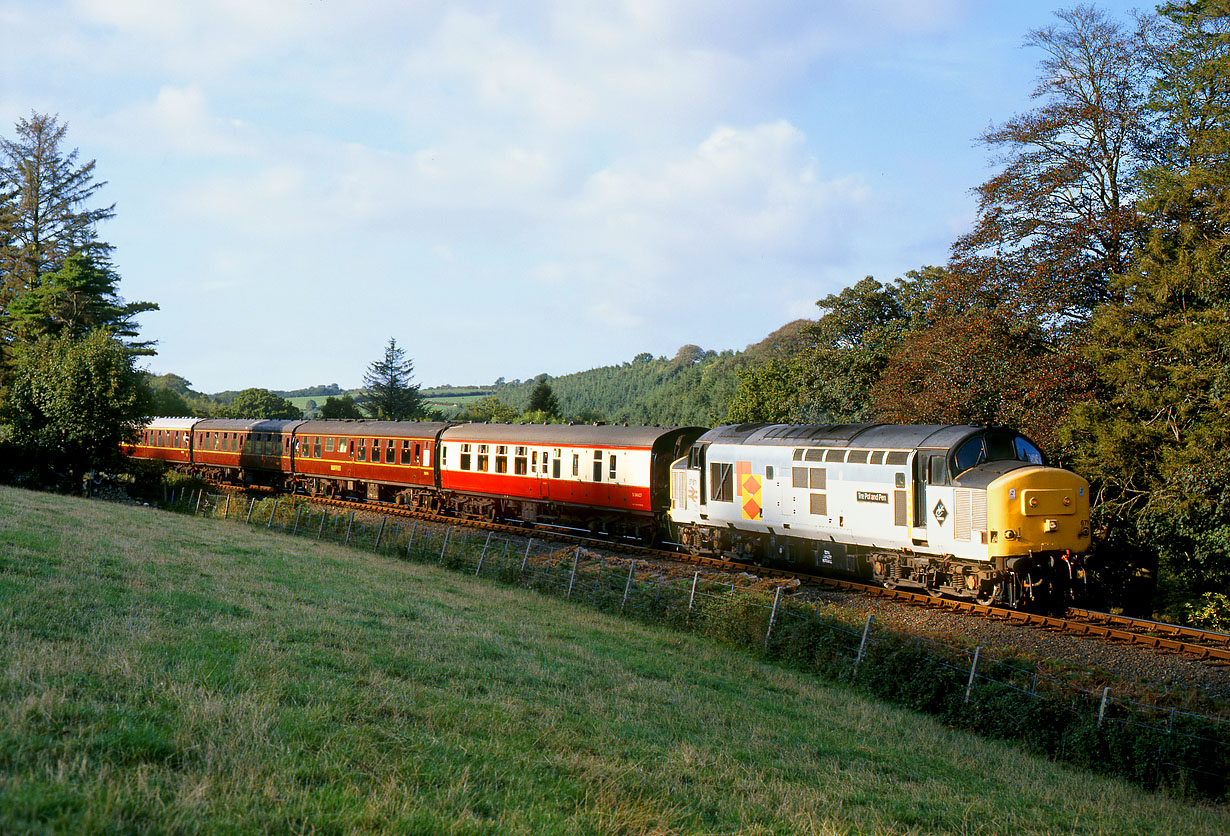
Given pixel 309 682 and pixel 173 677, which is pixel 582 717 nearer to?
pixel 309 682

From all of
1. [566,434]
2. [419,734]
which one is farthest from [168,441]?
[419,734]

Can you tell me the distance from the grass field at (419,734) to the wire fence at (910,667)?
922 millimetres

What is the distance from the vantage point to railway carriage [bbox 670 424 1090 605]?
54.3ft

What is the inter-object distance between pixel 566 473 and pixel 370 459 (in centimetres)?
1345

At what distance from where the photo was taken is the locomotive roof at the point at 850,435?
17.8 m

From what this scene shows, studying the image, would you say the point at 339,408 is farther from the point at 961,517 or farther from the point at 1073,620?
the point at 1073,620

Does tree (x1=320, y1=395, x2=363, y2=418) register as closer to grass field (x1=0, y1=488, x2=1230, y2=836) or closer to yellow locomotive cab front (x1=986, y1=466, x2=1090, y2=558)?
grass field (x1=0, y1=488, x2=1230, y2=836)

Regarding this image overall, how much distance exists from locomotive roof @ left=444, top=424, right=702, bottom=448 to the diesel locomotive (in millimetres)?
60

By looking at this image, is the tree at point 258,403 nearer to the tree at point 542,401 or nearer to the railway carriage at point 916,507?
the tree at point 542,401

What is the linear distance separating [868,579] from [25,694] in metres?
17.6

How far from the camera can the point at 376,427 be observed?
38219mm

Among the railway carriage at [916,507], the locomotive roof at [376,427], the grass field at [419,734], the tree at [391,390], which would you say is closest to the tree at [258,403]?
the tree at [391,390]

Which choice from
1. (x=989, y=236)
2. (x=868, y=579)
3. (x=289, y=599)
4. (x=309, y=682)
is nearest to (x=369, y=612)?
(x=289, y=599)

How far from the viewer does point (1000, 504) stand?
642 inches
